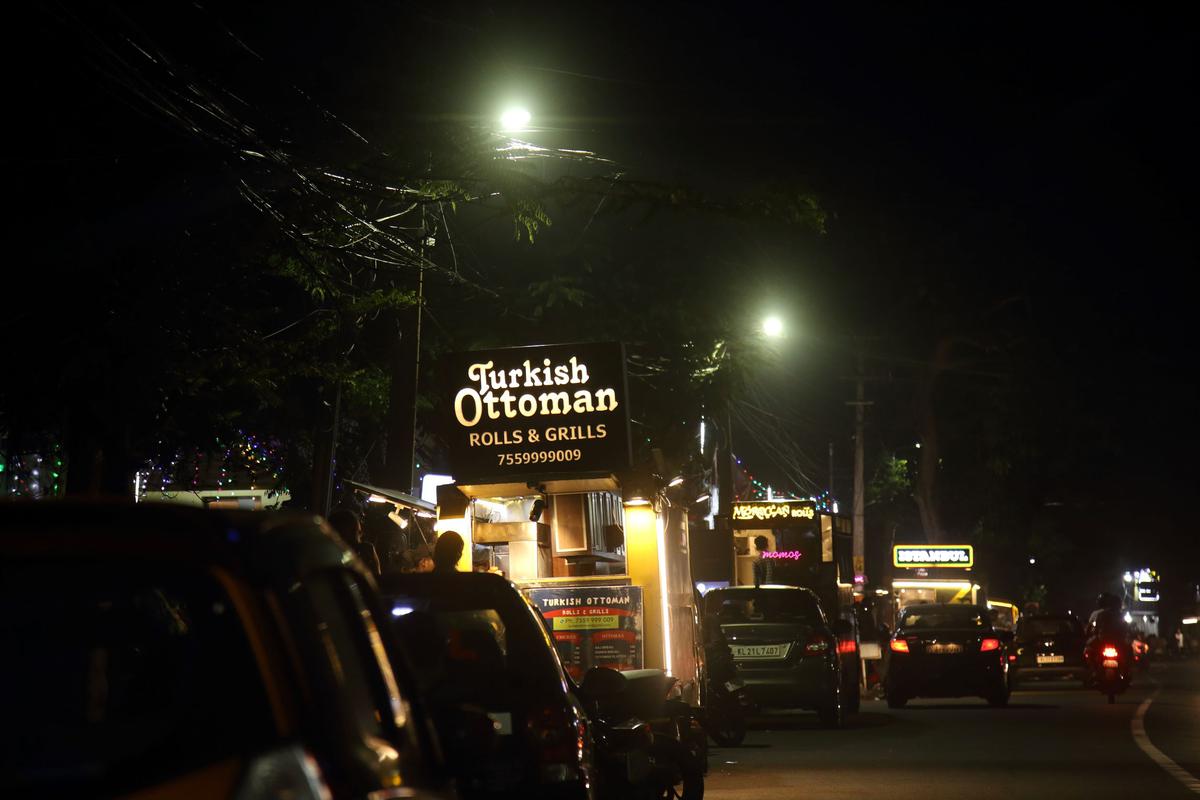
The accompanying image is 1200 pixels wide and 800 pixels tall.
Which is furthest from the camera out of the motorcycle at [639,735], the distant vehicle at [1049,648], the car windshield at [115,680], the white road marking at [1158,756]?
the distant vehicle at [1049,648]

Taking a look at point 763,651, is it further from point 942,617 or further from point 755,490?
point 755,490

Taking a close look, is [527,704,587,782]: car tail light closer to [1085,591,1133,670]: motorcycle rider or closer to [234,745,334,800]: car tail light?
[234,745,334,800]: car tail light

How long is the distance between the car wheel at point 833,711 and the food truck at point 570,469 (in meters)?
5.48

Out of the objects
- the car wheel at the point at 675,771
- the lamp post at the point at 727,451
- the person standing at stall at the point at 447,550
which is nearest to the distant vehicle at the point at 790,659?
the lamp post at the point at 727,451

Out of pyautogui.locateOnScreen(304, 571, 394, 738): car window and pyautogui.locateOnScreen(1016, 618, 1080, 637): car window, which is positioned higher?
pyautogui.locateOnScreen(304, 571, 394, 738): car window

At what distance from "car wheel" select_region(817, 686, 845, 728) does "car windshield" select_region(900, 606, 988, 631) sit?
4.21 metres

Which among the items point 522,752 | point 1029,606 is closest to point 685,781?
point 522,752

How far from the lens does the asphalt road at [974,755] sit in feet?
43.6

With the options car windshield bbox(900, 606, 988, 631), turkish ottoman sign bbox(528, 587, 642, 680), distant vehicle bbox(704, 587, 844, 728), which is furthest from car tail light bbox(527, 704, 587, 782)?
car windshield bbox(900, 606, 988, 631)

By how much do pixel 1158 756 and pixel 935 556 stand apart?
28926 millimetres

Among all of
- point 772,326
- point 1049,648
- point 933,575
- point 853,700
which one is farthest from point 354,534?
point 933,575

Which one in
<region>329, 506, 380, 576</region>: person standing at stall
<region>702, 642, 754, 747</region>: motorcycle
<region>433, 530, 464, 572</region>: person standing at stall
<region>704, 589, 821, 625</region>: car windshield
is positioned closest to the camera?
<region>433, 530, 464, 572</region>: person standing at stall

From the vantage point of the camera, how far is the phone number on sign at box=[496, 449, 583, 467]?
15.4m

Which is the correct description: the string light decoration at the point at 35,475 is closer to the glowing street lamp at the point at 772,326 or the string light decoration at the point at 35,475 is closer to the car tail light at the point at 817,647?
the car tail light at the point at 817,647
